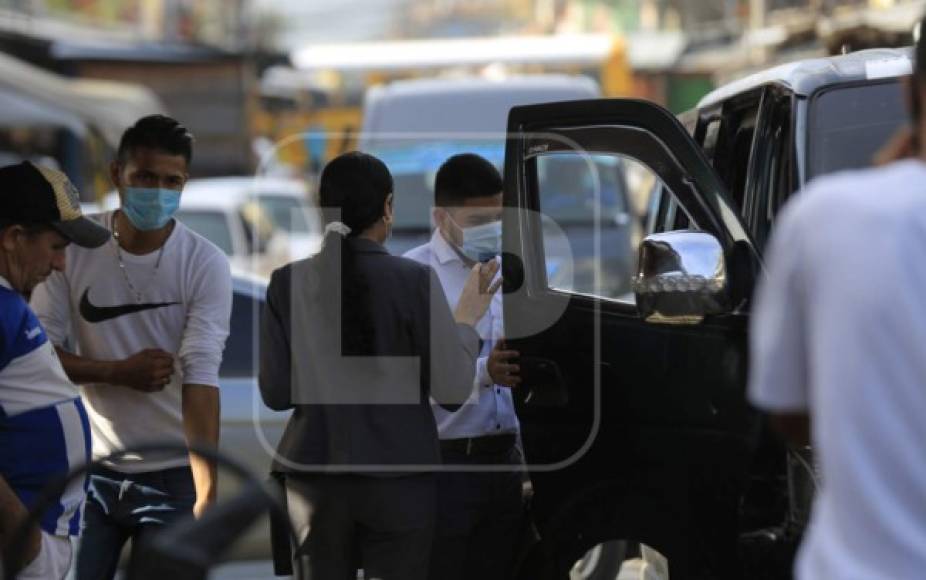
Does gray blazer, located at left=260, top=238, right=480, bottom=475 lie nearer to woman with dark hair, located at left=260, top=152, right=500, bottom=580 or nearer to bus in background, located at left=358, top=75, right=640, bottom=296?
woman with dark hair, located at left=260, top=152, right=500, bottom=580

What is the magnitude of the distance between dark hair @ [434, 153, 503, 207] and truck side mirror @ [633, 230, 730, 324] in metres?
1.18

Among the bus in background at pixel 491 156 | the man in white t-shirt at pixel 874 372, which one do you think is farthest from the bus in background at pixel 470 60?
the man in white t-shirt at pixel 874 372

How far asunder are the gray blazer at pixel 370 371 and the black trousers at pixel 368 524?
0.05 meters

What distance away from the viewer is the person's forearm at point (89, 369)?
469 cm

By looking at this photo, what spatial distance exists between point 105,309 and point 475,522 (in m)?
1.18

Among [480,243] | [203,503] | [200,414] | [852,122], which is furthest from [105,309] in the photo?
[852,122]

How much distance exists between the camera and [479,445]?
197 inches

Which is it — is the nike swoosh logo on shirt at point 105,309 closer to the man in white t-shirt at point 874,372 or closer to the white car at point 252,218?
the man in white t-shirt at point 874,372

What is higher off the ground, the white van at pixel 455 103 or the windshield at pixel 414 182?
the white van at pixel 455 103

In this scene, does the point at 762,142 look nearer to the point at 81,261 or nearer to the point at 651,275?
the point at 651,275

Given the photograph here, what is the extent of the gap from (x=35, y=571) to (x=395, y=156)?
6734 millimetres

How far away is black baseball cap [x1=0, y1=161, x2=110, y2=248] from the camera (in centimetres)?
417

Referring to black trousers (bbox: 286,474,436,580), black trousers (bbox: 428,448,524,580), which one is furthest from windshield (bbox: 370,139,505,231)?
black trousers (bbox: 286,474,436,580)

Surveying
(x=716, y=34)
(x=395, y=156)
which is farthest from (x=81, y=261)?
(x=716, y=34)
